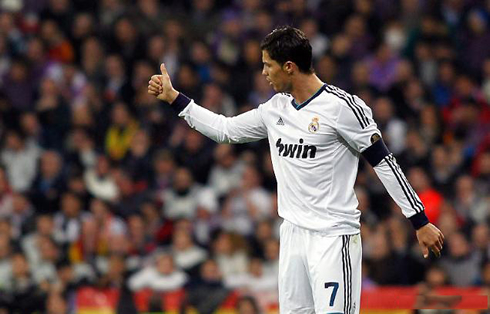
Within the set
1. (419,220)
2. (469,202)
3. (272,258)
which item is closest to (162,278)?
(272,258)

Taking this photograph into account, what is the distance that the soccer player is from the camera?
6355 mm

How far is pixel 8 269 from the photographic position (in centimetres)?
1242

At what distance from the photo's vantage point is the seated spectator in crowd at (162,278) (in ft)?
38.9

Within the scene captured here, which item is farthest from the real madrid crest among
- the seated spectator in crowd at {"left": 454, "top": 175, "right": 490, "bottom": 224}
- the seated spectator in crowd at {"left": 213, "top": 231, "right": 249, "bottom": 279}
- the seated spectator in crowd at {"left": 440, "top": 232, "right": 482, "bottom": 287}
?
the seated spectator in crowd at {"left": 454, "top": 175, "right": 490, "bottom": 224}

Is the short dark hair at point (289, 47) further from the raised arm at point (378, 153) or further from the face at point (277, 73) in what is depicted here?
the raised arm at point (378, 153)

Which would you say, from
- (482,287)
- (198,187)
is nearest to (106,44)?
(198,187)

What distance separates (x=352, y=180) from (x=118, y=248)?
6673 millimetres

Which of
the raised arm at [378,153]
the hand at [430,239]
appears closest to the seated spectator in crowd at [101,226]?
the raised arm at [378,153]

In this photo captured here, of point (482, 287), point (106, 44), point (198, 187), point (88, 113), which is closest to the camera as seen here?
point (482, 287)

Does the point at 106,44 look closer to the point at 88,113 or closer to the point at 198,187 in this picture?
the point at 88,113

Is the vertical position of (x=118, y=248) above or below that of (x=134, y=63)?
below

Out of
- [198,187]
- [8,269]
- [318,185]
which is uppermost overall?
[198,187]

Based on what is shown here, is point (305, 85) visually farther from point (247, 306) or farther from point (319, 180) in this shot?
point (247, 306)

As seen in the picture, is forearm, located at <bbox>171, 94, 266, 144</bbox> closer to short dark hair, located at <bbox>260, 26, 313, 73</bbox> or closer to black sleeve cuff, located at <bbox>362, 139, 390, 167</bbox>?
short dark hair, located at <bbox>260, 26, 313, 73</bbox>
